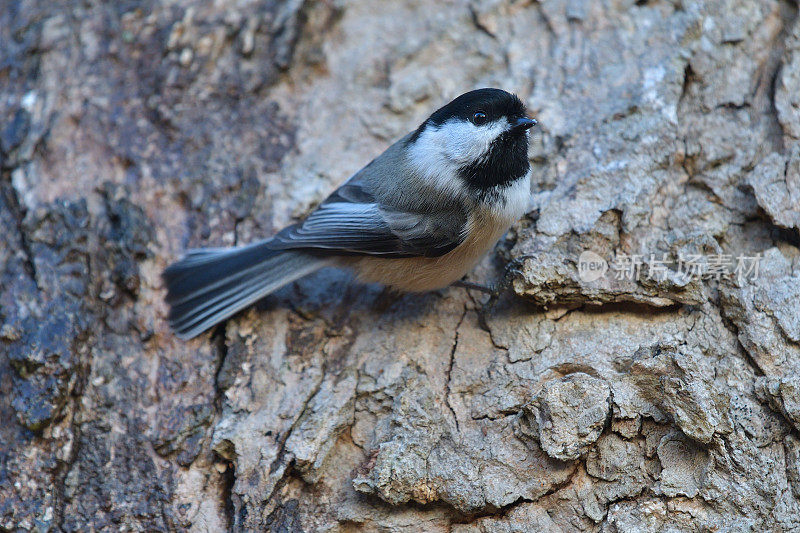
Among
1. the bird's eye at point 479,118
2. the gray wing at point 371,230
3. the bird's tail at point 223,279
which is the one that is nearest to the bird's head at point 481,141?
the bird's eye at point 479,118

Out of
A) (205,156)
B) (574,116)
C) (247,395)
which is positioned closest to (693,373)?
(574,116)

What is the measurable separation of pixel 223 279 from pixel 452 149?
41.4 inches

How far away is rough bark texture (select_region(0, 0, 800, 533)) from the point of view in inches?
84.9

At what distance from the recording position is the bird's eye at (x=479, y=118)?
2.55m

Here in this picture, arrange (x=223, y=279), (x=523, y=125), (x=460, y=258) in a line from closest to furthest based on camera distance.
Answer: (x=523, y=125), (x=460, y=258), (x=223, y=279)

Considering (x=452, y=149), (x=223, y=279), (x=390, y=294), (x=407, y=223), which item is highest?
(x=452, y=149)

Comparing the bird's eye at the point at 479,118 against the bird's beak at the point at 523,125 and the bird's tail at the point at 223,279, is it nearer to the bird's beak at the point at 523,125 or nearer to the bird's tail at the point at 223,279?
the bird's beak at the point at 523,125

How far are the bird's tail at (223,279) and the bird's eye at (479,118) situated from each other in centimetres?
83

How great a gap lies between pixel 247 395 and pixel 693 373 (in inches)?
60.5

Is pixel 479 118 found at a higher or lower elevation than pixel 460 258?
higher

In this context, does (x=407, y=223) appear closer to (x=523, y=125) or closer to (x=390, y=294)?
(x=390, y=294)

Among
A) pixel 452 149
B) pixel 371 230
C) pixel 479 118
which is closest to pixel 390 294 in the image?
pixel 371 230

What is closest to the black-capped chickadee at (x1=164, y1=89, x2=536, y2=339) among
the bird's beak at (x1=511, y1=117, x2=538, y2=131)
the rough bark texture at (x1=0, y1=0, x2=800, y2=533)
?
the bird's beak at (x1=511, y1=117, x2=538, y2=131)

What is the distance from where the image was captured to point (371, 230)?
8.75 ft
